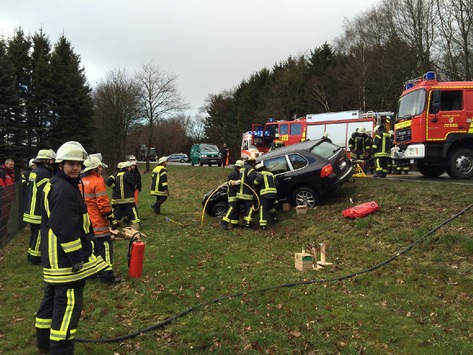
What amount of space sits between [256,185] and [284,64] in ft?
151

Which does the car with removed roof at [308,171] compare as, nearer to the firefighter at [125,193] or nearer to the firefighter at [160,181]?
the firefighter at [160,181]

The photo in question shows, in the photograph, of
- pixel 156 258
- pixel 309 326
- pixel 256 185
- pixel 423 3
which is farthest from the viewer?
pixel 423 3

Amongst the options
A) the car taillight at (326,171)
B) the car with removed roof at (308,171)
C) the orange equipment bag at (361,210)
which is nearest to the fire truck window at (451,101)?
the car with removed roof at (308,171)

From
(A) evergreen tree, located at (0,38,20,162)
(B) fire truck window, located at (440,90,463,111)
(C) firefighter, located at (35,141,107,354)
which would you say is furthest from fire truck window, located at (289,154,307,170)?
(A) evergreen tree, located at (0,38,20,162)

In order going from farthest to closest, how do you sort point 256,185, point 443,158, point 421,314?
point 443,158, point 256,185, point 421,314

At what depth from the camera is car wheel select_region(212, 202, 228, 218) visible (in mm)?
11668

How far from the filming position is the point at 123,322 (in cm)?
495

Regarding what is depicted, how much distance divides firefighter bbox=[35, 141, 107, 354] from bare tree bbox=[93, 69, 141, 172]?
109 ft

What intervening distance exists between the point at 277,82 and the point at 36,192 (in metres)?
43.2

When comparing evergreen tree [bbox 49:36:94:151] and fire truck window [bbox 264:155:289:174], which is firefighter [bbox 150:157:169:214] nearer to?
fire truck window [bbox 264:155:289:174]

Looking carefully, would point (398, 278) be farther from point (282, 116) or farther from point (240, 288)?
point (282, 116)

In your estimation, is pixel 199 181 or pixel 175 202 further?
pixel 199 181

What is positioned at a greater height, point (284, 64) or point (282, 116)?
point (284, 64)

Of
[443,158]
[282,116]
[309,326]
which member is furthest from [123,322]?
[282,116]
